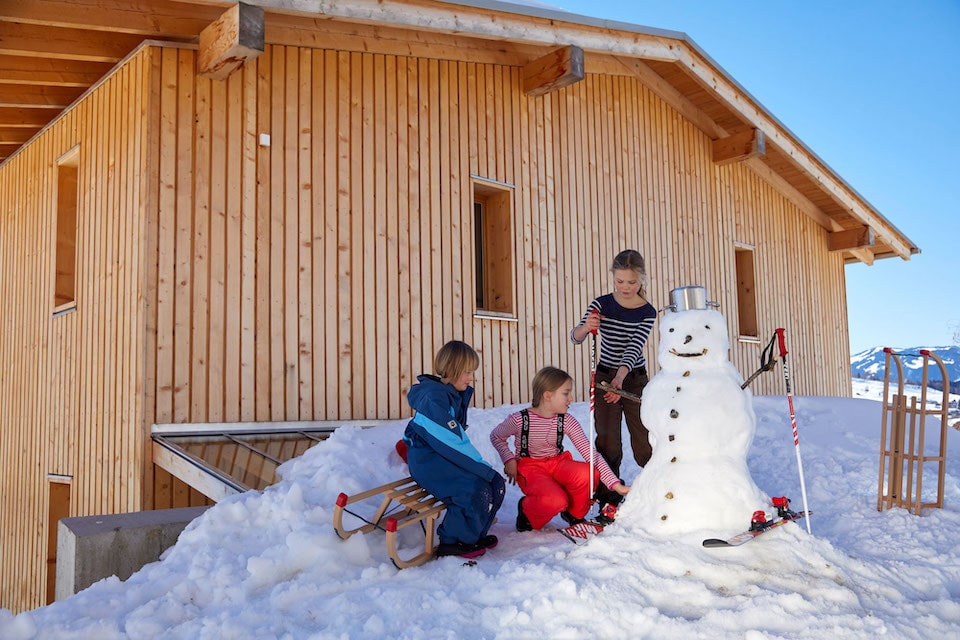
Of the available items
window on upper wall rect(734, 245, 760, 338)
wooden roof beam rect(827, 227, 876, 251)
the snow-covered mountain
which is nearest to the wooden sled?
window on upper wall rect(734, 245, 760, 338)

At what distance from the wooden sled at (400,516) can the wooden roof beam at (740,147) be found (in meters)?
8.75

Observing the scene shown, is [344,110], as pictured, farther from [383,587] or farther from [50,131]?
[383,587]

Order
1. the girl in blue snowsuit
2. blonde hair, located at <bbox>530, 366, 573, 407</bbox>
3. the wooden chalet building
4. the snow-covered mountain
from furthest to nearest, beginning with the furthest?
the snow-covered mountain
the wooden chalet building
blonde hair, located at <bbox>530, 366, 573, 407</bbox>
the girl in blue snowsuit

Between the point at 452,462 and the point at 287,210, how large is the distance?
358cm

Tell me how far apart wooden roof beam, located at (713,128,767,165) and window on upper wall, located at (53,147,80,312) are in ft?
27.9

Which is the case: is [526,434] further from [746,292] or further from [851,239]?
[851,239]

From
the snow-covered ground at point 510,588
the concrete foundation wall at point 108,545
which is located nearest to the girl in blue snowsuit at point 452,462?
the snow-covered ground at point 510,588

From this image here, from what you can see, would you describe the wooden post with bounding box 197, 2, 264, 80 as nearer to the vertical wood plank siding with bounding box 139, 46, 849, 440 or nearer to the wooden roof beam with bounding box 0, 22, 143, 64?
the vertical wood plank siding with bounding box 139, 46, 849, 440

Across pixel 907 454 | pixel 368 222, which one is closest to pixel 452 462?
pixel 907 454

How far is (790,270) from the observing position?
14008mm

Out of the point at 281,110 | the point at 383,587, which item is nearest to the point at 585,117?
the point at 281,110

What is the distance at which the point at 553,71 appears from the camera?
355 inches

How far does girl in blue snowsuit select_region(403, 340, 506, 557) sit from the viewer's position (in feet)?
15.1

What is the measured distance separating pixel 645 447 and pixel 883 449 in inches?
69.2
